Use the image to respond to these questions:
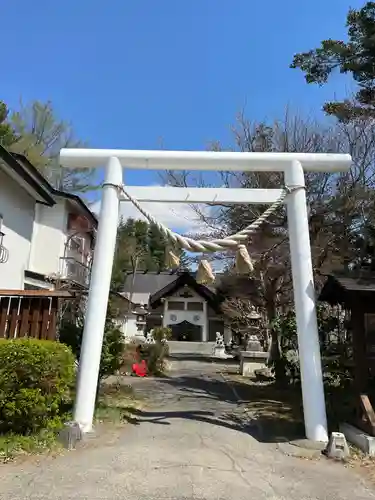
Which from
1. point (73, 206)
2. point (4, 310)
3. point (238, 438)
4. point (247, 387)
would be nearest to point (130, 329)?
point (73, 206)

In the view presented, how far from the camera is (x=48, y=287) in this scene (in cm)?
1586

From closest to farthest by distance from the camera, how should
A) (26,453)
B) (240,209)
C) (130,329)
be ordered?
(26,453) < (240,209) < (130,329)

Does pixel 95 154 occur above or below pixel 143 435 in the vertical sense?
above

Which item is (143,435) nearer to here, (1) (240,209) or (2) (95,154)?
(2) (95,154)

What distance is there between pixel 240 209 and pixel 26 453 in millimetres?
10624

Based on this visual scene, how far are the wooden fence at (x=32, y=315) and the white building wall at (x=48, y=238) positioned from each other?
26.6ft

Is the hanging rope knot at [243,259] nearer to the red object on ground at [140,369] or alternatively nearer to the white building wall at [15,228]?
the white building wall at [15,228]

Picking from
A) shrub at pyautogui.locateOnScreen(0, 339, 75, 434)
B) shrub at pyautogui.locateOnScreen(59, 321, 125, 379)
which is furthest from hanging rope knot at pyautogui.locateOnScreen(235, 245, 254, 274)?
shrub at pyautogui.locateOnScreen(59, 321, 125, 379)

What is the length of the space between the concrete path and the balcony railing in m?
10.5

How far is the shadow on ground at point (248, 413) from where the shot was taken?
Result: 7.39 m

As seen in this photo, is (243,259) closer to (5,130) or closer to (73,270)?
(73,270)

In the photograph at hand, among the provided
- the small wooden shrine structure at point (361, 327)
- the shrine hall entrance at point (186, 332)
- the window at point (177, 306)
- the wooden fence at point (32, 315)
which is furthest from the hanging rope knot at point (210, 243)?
the shrine hall entrance at point (186, 332)

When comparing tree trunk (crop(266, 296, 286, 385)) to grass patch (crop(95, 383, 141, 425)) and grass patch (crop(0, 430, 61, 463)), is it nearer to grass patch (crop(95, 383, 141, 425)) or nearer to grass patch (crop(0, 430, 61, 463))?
grass patch (crop(95, 383, 141, 425))

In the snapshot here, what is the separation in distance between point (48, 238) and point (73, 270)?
1.85 m
